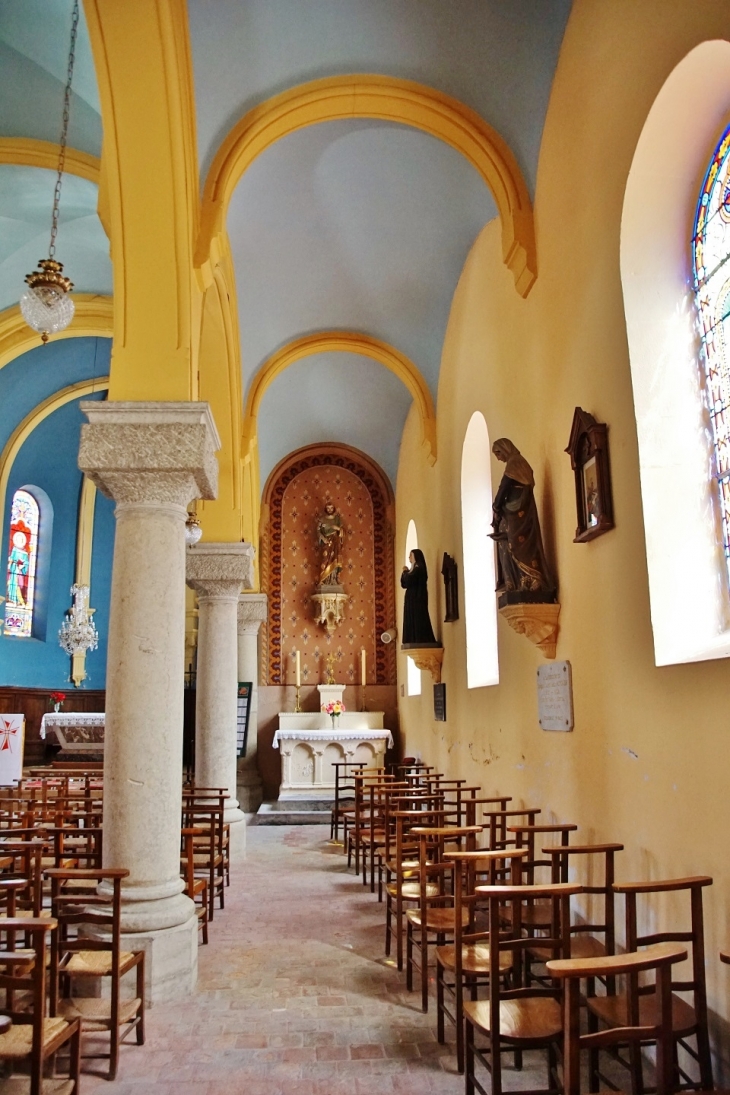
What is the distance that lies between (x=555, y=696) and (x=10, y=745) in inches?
161

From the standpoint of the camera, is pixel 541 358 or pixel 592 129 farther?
pixel 541 358

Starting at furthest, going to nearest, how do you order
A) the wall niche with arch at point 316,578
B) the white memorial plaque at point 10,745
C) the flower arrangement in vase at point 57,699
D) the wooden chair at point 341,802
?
the wall niche with arch at point 316,578
the flower arrangement in vase at point 57,699
the wooden chair at point 341,802
the white memorial plaque at point 10,745

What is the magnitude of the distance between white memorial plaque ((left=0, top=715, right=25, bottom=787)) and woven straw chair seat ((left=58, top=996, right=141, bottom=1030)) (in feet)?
8.15

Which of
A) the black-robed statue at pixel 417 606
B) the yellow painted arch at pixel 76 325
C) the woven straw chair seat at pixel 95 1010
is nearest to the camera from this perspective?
the woven straw chair seat at pixel 95 1010

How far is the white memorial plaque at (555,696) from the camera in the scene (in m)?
5.67

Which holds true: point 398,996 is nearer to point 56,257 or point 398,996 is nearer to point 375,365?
point 56,257

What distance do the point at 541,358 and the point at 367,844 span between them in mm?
4560

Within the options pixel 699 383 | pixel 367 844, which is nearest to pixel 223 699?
pixel 367 844

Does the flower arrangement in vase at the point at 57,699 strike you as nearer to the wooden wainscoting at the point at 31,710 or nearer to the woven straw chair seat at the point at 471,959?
the wooden wainscoting at the point at 31,710

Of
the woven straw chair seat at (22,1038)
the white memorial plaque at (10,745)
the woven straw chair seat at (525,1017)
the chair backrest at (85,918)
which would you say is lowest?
the woven straw chair seat at (525,1017)

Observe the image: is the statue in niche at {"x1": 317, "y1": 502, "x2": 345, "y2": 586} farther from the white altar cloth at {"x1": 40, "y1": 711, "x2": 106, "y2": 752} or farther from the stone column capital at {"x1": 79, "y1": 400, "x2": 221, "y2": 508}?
the stone column capital at {"x1": 79, "y1": 400, "x2": 221, "y2": 508}

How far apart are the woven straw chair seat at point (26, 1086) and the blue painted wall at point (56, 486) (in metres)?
11.2

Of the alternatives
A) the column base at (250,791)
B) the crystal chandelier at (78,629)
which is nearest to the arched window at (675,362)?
the column base at (250,791)

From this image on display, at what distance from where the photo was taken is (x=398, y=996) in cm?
462
